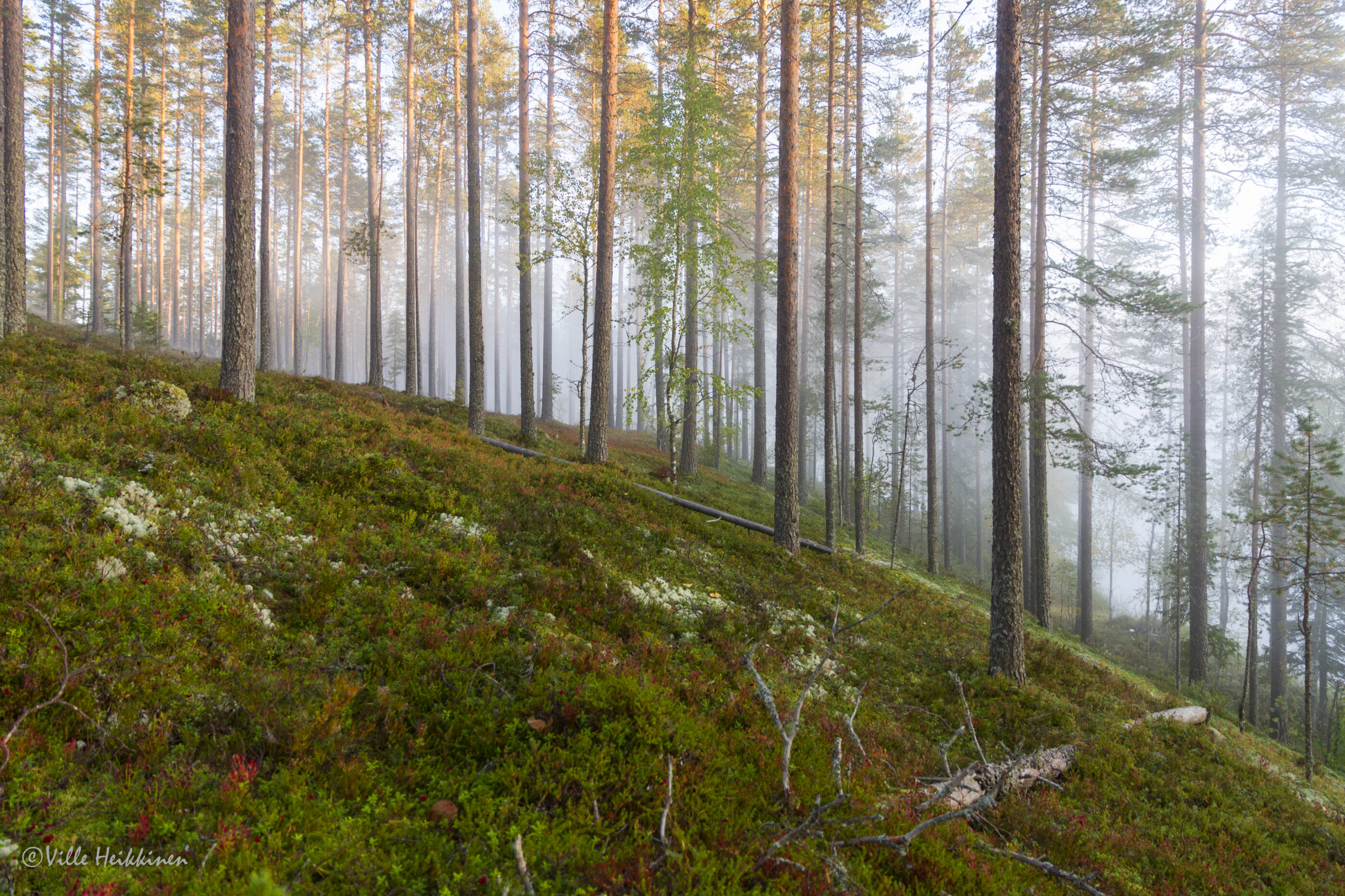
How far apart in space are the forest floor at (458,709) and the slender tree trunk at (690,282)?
7493mm

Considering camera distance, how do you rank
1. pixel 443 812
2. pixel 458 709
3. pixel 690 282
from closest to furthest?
pixel 443 812 → pixel 458 709 → pixel 690 282

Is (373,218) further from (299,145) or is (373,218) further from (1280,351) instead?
(1280,351)

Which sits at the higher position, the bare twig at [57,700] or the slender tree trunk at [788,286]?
the slender tree trunk at [788,286]

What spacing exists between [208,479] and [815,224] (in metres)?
34.9

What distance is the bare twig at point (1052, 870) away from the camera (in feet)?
10.3

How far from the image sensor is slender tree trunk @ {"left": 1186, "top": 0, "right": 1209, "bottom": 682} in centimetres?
A: 1602

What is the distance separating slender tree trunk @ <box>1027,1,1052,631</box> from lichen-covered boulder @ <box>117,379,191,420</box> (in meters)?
18.2

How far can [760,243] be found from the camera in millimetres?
22297

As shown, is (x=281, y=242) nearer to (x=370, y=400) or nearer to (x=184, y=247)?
(x=184, y=247)

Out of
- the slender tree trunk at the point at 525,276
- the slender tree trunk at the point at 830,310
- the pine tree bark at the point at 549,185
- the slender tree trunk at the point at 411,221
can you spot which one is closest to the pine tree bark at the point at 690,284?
the slender tree trunk at the point at 830,310

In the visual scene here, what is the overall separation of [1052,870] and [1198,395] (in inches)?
862

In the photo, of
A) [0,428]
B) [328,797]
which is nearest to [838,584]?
[328,797]

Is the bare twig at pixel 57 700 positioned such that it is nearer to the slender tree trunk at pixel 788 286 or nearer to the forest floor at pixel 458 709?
the forest floor at pixel 458 709

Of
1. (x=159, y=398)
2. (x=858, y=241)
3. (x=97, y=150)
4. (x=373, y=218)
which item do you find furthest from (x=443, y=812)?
(x=97, y=150)
